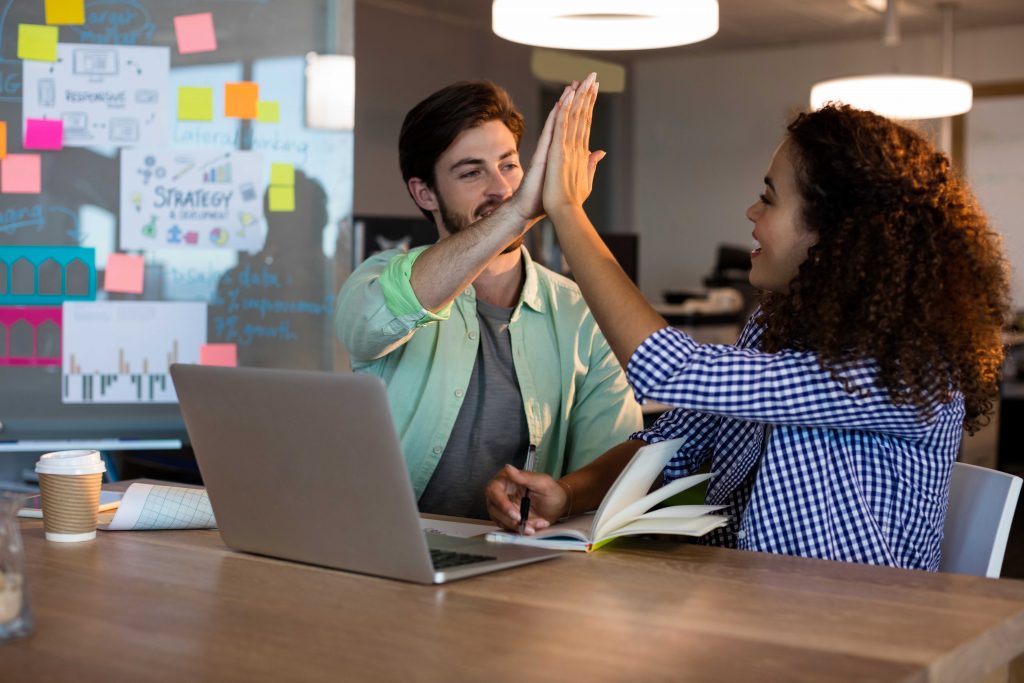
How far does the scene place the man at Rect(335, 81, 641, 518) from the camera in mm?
2117

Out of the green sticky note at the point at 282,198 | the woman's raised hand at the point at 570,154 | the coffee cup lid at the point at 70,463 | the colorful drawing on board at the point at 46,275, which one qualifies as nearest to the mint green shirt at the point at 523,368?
the woman's raised hand at the point at 570,154

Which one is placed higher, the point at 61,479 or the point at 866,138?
the point at 866,138

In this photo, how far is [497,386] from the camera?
2195 millimetres

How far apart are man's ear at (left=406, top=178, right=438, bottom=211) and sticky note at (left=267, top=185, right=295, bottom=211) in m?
0.77

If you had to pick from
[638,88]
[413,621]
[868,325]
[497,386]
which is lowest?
[413,621]

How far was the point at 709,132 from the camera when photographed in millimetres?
9430

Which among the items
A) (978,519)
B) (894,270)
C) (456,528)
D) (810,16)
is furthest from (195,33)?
(810,16)

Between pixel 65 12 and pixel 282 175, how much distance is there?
25.2 inches

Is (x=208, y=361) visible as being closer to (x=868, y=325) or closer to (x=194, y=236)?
(x=194, y=236)

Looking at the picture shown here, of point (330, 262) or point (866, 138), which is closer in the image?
point (866, 138)

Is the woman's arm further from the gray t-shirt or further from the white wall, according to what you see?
the white wall

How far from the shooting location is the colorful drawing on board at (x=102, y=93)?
289 cm

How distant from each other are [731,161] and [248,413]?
8.21 metres

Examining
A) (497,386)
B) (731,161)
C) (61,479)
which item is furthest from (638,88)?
(61,479)
